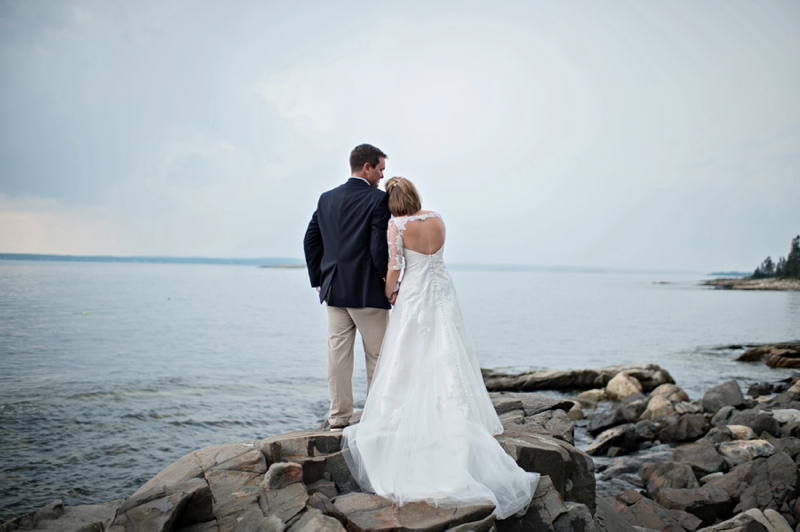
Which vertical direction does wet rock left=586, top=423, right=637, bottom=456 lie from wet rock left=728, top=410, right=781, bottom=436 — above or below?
below

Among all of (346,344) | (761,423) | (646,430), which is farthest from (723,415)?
(346,344)

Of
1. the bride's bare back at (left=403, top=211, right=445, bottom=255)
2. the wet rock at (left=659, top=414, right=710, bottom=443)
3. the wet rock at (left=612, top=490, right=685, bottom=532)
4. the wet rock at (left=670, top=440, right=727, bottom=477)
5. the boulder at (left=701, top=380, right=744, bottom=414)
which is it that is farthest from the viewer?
the boulder at (left=701, top=380, right=744, bottom=414)

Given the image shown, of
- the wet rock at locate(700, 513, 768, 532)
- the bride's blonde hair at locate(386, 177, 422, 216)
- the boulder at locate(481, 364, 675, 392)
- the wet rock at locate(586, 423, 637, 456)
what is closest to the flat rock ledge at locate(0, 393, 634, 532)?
the wet rock at locate(700, 513, 768, 532)

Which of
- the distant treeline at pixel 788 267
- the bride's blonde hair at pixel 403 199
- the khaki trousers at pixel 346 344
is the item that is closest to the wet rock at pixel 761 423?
the khaki trousers at pixel 346 344

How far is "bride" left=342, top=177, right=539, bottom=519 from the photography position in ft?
13.8

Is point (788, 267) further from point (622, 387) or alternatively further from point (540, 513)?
point (540, 513)

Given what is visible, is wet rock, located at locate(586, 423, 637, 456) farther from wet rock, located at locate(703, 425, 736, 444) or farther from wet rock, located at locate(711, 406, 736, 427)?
wet rock, located at locate(711, 406, 736, 427)

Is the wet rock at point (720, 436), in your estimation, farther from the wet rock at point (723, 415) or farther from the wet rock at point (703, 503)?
the wet rock at point (703, 503)

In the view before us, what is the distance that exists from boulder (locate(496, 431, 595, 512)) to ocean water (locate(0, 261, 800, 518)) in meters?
6.58

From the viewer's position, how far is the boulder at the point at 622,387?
583 inches

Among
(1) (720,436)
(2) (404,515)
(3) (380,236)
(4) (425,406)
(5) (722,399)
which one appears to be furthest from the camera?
(5) (722,399)

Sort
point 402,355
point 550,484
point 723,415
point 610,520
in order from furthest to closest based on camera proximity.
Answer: point 723,415 < point 610,520 < point 402,355 < point 550,484

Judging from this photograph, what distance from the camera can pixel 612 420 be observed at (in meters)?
12.0

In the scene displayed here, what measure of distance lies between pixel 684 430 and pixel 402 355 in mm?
8679
